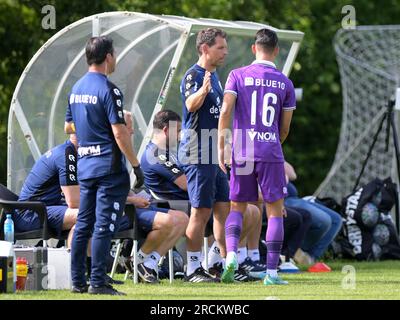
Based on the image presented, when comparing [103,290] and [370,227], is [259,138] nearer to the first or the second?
[103,290]

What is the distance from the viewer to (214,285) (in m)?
10.4

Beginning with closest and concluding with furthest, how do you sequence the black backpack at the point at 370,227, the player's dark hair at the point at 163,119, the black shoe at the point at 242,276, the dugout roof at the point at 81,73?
the black shoe at the point at 242,276 → the player's dark hair at the point at 163,119 → the dugout roof at the point at 81,73 → the black backpack at the point at 370,227

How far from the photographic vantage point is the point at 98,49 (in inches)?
357

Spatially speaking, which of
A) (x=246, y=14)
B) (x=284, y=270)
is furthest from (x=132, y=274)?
(x=246, y=14)

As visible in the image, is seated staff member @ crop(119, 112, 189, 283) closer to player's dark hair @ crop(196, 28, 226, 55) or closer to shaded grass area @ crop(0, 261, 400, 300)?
shaded grass area @ crop(0, 261, 400, 300)

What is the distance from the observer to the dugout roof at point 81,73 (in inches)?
503

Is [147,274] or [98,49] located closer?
[98,49]

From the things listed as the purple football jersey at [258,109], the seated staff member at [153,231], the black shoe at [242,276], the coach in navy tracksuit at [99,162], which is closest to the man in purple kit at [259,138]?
the purple football jersey at [258,109]

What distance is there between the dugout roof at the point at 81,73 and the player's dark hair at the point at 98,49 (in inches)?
140

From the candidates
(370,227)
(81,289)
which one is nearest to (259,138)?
(81,289)

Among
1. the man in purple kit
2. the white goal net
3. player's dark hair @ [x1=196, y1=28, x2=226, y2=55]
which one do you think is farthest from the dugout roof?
the white goal net

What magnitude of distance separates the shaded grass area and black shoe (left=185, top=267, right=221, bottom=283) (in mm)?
118

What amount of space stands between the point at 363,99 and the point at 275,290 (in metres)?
8.85

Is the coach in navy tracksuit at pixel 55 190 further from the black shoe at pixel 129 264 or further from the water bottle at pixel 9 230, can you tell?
the black shoe at pixel 129 264
